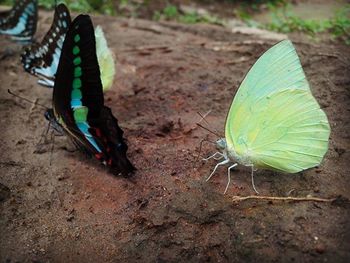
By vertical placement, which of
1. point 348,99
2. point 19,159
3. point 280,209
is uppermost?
point 348,99

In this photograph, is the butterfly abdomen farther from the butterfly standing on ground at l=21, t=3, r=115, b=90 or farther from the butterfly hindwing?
the butterfly standing on ground at l=21, t=3, r=115, b=90

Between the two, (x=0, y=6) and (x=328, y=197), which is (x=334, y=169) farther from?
(x=0, y=6)

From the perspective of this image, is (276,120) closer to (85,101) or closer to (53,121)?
(85,101)

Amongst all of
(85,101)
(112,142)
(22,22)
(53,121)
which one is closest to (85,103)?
(85,101)

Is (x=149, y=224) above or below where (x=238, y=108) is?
below

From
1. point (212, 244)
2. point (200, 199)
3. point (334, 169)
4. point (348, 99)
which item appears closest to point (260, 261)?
point (212, 244)

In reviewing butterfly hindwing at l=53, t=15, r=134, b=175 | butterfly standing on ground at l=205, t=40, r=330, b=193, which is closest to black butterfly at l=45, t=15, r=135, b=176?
butterfly hindwing at l=53, t=15, r=134, b=175

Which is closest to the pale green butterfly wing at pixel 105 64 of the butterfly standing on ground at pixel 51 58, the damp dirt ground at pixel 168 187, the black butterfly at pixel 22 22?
the butterfly standing on ground at pixel 51 58
